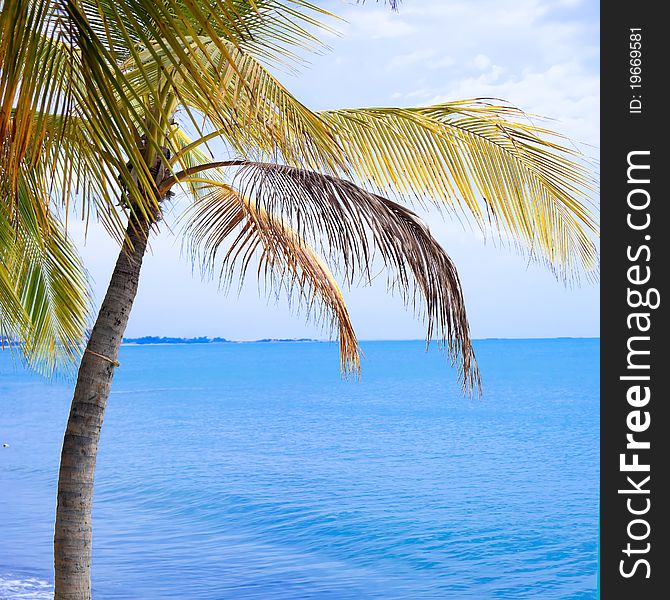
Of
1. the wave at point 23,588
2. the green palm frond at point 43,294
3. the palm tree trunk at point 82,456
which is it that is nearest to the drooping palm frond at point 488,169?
the palm tree trunk at point 82,456

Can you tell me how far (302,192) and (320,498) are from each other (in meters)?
14.9

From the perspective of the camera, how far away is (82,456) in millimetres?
3906

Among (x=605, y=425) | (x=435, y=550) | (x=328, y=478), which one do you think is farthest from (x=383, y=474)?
(x=605, y=425)

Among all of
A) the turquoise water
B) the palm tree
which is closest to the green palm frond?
the palm tree

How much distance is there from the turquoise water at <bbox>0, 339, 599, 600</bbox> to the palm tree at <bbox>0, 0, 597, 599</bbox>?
3.06 ft

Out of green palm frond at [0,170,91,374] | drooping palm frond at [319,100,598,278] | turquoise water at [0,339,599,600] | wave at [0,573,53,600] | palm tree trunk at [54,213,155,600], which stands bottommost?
turquoise water at [0,339,599,600]

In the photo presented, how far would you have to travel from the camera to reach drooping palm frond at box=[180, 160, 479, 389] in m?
3.35

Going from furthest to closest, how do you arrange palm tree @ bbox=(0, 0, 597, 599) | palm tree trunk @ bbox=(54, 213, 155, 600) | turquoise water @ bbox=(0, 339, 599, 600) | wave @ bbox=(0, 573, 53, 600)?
turquoise water @ bbox=(0, 339, 599, 600), wave @ bbox=(0, 573, 53, 600), palm tree trunk @ bbox=(54, 213, 155, 600), palm tree @ bbox=(0, 0, 597, 599)

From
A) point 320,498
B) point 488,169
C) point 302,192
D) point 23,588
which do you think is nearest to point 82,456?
point 302,192

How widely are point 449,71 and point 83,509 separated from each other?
205ft

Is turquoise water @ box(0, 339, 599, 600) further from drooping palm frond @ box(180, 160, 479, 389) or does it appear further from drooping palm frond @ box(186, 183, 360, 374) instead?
drooping palm frond @ box(180, 160, 479, 389)

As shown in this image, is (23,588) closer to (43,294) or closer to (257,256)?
(43,294)

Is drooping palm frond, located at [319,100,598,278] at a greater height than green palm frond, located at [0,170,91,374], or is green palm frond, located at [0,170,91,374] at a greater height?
drooping palm frond, located at [319,100,598,278]

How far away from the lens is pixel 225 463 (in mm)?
22281
